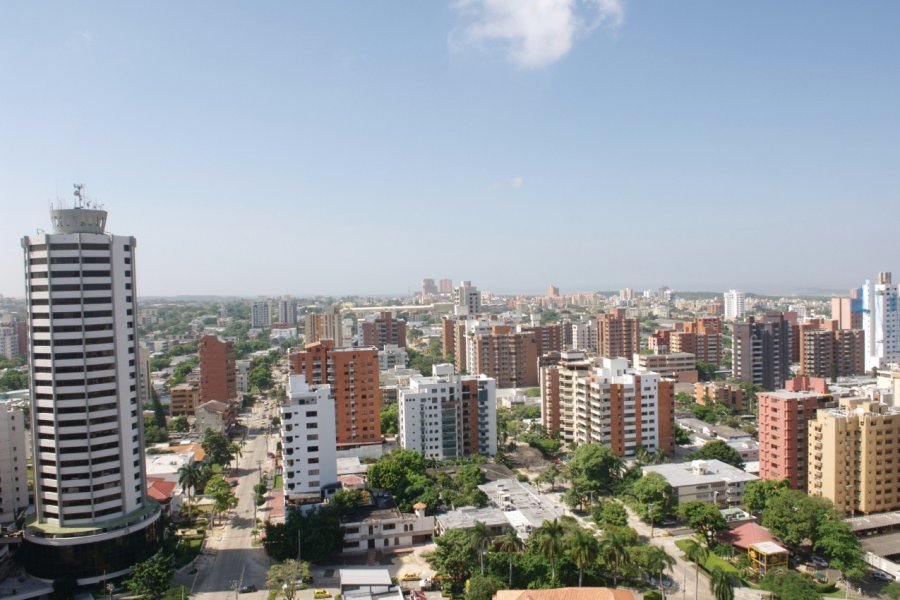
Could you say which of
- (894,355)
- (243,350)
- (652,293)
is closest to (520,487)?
(894,355)

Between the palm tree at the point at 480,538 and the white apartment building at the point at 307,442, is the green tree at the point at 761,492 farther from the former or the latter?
the white apartment building at the point at 307,442

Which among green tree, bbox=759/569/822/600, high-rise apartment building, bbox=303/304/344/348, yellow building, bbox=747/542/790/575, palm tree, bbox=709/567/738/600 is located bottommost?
yellow building, bbox=747/542/790/575

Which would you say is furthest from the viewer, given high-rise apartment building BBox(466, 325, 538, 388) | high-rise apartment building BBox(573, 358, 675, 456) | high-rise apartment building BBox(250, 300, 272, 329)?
high-rise apartment building BBox(250, 300, 272, 329)

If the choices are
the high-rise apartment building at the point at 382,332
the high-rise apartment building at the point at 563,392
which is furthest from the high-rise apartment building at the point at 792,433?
the high-rise apartment building at the point at 382,332

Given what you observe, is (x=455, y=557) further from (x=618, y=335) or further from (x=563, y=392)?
(x=618, y=335)

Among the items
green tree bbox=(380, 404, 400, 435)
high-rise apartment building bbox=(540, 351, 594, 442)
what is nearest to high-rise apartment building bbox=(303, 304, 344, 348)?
green tree bbox=(380, 404, 400, 435)

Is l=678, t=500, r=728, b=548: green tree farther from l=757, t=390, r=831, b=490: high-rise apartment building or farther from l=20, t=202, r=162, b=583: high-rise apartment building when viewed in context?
l=20, t=202, r=162, b=583: high-rise apartment building
